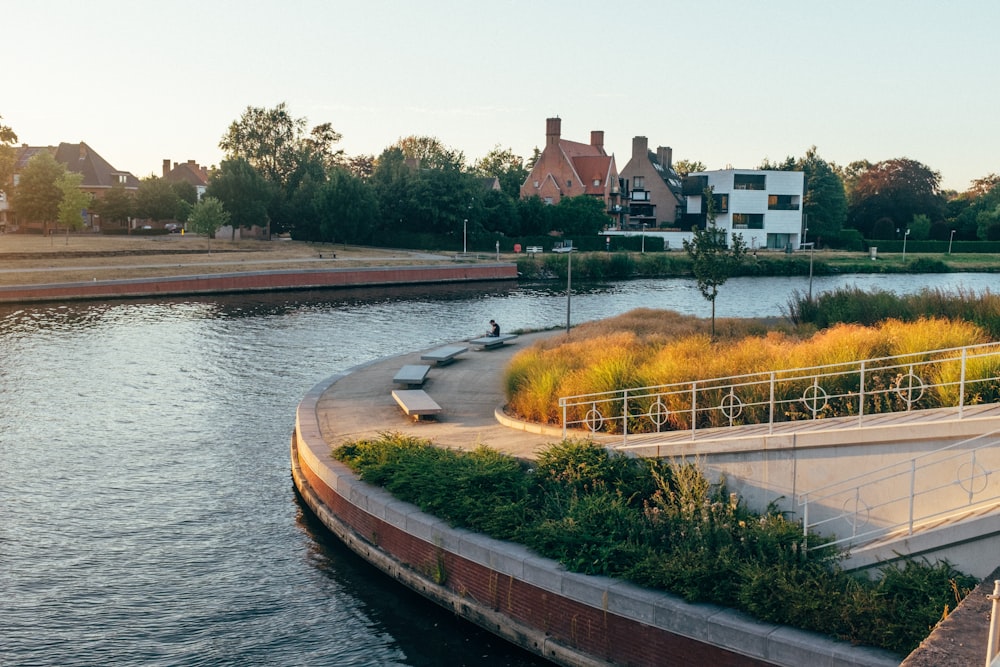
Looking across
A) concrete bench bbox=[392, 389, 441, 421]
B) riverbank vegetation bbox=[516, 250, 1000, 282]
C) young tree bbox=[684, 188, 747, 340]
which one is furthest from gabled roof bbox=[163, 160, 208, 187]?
concrete bench bbox=[392, 389, 441, 421]

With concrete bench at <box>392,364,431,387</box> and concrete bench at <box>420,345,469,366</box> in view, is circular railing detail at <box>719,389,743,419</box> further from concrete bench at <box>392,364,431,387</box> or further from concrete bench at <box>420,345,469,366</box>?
concrete bench at <box>420,345,469,366</box>

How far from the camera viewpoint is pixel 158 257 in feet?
229

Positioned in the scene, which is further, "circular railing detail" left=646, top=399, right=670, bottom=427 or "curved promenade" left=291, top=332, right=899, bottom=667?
"circular railing detail" left=646, top=399, right=670, bottom=427

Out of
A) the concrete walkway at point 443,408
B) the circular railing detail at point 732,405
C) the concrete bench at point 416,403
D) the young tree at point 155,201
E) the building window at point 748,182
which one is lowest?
the concrete walkway at point 443,408

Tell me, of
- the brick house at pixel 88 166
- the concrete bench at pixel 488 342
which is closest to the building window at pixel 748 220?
the brick house at pixel 88 166

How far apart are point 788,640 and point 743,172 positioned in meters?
92.4

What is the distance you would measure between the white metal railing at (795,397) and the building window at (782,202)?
281 feet

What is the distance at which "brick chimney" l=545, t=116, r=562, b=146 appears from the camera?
4471 inches

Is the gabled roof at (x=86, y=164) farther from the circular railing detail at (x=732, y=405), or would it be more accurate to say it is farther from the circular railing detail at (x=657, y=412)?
the circular railing detail at (x=732, y=405)

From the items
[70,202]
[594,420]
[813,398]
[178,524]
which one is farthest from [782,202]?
[178,524]

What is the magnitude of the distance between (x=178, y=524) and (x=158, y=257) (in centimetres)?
5746

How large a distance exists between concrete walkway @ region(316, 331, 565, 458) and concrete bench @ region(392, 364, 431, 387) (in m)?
0.30

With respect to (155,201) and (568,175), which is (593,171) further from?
(155,201)

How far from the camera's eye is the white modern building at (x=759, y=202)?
97438 mm
